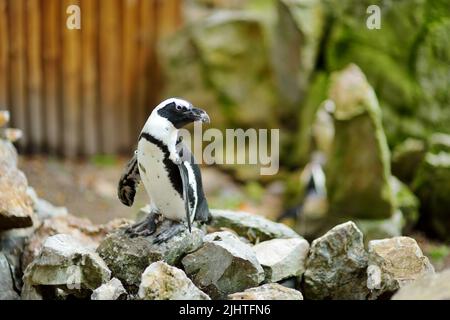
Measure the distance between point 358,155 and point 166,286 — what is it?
2515mm

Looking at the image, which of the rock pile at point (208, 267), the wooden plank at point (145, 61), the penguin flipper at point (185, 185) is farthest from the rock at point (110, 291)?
the wooden plank at point (145, 61)

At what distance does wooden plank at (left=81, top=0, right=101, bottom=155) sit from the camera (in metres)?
6.02

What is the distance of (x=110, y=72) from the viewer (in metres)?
6.26

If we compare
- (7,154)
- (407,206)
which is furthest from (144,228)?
(407,206)

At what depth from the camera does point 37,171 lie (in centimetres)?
503

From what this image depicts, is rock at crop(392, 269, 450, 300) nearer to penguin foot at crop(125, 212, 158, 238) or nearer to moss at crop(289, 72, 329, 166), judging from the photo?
penguin foot at crop(125, 212, 158, 238)

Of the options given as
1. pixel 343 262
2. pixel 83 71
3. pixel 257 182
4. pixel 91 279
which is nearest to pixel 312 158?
pixel 257 182

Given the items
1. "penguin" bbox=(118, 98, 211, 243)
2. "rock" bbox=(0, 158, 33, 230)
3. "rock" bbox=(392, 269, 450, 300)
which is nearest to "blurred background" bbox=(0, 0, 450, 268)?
"rock" bbox=(0, 158, 33, 230)

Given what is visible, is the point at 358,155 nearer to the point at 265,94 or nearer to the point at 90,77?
the point at 265,94

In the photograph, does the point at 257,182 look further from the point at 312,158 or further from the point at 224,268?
the point at 224,268

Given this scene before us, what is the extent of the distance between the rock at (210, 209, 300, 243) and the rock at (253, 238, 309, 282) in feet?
0.74

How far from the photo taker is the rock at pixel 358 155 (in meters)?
4.70

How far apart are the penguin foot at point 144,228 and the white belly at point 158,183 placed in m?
0.05
